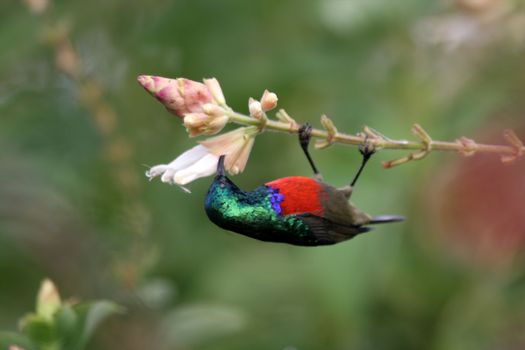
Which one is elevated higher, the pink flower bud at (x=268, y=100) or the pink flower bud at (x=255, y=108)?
the pink flower bud at (x=268, y=100)

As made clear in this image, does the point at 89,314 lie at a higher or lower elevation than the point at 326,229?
lower

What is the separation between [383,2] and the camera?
3.88m

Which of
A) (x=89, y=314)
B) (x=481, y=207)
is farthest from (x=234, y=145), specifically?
(x=481, y=207)

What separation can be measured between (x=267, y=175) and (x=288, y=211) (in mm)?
1595

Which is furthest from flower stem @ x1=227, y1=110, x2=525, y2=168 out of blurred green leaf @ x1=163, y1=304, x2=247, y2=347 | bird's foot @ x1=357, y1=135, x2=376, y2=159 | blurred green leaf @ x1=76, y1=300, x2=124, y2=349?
blurred green leaf @ x1=163, y1=304, x2=247, y2=347

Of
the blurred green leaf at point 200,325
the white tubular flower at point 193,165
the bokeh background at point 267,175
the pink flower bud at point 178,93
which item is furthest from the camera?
the bokeh background at point 267,175

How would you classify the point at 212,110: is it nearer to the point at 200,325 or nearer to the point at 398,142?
the point at 398,142

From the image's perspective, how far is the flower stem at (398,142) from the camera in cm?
183

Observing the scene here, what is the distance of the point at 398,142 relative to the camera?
72.0 inches

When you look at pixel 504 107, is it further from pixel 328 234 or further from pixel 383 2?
pixel 328 234

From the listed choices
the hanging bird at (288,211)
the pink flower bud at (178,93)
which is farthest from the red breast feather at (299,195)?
the pink flower bud at (178,93)

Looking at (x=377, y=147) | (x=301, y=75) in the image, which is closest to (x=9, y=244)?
(x=301, y=75)

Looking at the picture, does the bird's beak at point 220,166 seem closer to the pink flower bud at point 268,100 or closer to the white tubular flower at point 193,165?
the white tubular flower at point 193,165

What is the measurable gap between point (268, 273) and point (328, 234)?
1740 mm
